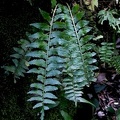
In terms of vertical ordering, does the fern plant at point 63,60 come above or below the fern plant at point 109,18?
below

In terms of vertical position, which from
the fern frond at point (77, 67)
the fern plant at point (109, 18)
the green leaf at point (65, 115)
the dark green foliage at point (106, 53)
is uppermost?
the fern plant at point (109, 18)

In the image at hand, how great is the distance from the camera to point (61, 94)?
97.0 inches

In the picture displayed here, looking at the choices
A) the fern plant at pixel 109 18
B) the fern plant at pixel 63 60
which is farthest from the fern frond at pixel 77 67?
the fern plant at pixel 109 18

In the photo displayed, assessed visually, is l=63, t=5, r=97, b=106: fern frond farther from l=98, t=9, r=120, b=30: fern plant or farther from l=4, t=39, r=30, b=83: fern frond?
l=98, t=9, r=120, b=30: fern plant

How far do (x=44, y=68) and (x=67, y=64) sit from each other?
0.57 ft

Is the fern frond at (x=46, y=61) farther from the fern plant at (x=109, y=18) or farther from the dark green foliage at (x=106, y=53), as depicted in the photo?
the fern plant at (x=109, y=18)

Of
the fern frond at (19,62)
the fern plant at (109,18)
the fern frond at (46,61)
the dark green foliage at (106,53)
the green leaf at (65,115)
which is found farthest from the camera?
the fern plant at (109,18)

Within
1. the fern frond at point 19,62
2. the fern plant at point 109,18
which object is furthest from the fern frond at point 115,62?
the fern frond at point 19,62

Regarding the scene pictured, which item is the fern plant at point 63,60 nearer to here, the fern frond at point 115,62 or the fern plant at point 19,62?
the fern plant at point 19,62

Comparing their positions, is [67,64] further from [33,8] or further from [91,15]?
[91,15]

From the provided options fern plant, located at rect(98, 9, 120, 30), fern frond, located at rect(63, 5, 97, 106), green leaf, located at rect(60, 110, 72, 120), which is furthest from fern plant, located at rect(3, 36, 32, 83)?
fern plant, located at rect(98, 9, 120, 30)

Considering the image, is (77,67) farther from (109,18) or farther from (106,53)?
(109,18)

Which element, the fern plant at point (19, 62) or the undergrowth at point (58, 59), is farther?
the fern plant at point (19, 62)

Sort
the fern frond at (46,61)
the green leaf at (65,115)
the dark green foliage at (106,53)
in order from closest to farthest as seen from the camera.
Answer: the fern frond at (46,61)
the green leaf at (65,115)
the dark green foliage at (106,53)
